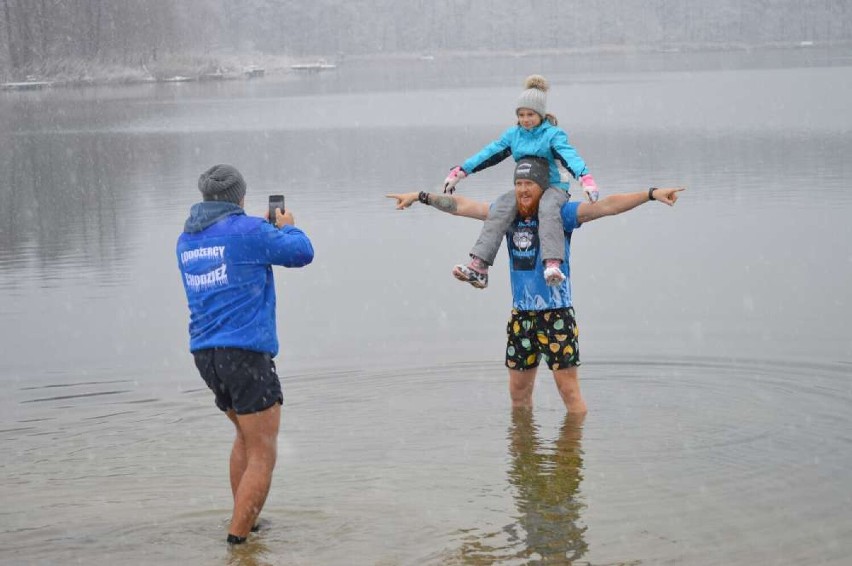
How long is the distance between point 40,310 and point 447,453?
6631 millimetres

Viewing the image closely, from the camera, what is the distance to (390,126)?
41031mm

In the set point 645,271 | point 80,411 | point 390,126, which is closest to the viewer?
point 80,411

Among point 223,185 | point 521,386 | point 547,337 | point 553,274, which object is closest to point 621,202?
point 553,274

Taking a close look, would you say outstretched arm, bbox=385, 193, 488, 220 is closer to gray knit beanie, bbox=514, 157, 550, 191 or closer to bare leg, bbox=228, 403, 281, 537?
gray knit beanie, bbox=514, 157, 550, 191

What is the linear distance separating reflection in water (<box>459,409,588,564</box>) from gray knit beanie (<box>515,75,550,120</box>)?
201 cm

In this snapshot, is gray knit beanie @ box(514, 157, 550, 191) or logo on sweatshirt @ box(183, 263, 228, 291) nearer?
logo on sweatshirt @ box(183, 263, 228, 291)

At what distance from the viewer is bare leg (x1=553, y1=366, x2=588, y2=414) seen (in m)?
7.89

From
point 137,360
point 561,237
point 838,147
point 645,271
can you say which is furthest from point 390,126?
point 561,237

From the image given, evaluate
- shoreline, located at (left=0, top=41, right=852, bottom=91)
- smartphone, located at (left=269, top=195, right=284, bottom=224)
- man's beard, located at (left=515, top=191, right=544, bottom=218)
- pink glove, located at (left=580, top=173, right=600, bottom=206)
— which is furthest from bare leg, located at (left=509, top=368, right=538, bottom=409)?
shoreline, located at (left=0, top=41, right=852, bottom=91)

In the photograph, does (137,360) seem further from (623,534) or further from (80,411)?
(623,534)

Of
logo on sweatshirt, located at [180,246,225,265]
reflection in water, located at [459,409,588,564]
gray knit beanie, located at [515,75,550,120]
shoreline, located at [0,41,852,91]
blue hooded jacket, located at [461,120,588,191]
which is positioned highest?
shoreline, located at [0,41,852,91]

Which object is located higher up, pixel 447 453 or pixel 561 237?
pixel 561 237

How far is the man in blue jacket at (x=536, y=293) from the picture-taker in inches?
304

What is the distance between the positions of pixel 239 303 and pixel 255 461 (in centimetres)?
77
